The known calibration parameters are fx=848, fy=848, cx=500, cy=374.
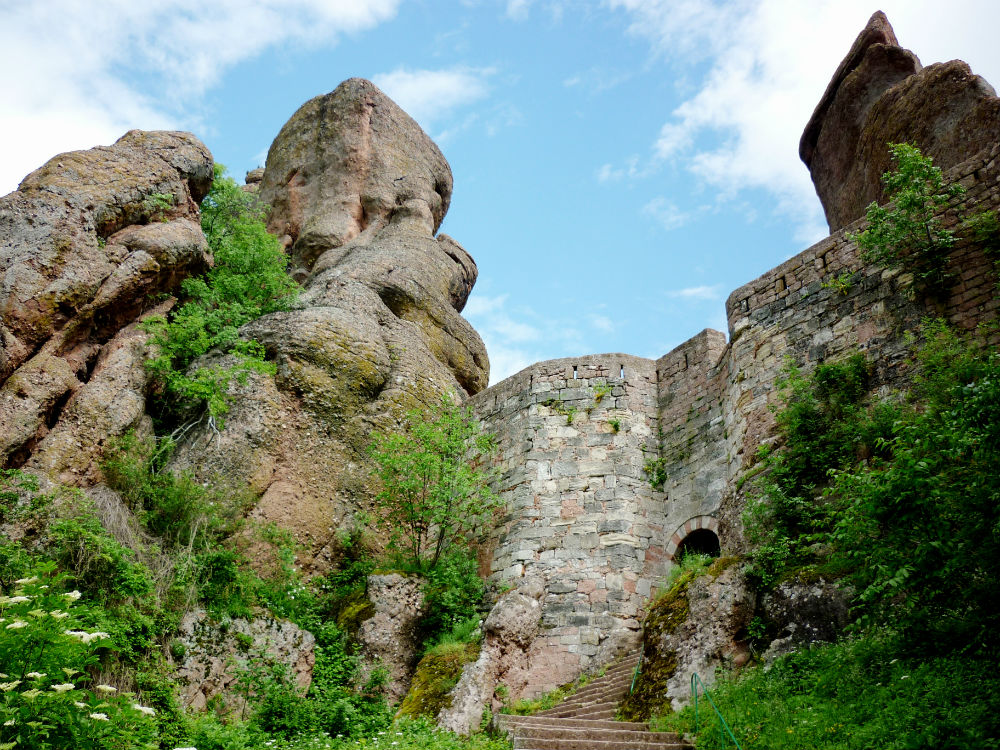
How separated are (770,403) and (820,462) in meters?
1.49

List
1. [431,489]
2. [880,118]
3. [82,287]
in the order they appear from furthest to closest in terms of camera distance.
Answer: [880,118], [431,489], [82,287]

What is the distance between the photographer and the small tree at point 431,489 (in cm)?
1301

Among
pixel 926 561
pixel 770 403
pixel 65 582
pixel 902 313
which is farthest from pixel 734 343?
pixel 65 582

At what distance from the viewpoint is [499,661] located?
35.8 feet

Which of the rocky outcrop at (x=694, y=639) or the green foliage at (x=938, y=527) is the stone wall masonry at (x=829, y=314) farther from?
the green foliage at (x=938, y=527)

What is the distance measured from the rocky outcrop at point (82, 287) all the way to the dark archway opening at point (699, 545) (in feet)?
27.2

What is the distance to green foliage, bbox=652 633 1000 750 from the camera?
5.72m

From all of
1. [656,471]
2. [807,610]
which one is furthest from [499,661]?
[807,610]

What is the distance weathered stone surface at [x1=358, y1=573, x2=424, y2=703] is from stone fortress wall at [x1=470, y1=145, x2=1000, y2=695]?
1.50 m

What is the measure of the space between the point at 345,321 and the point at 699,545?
7.29 m

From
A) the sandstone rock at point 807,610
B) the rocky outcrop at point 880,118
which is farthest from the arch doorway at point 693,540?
the rocky outcrop at point 880,118

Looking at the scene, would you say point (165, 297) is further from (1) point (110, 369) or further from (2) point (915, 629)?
(2) point (915, 629)

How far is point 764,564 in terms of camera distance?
9.06 m

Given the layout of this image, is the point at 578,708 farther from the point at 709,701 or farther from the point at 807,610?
the point at 807,610
